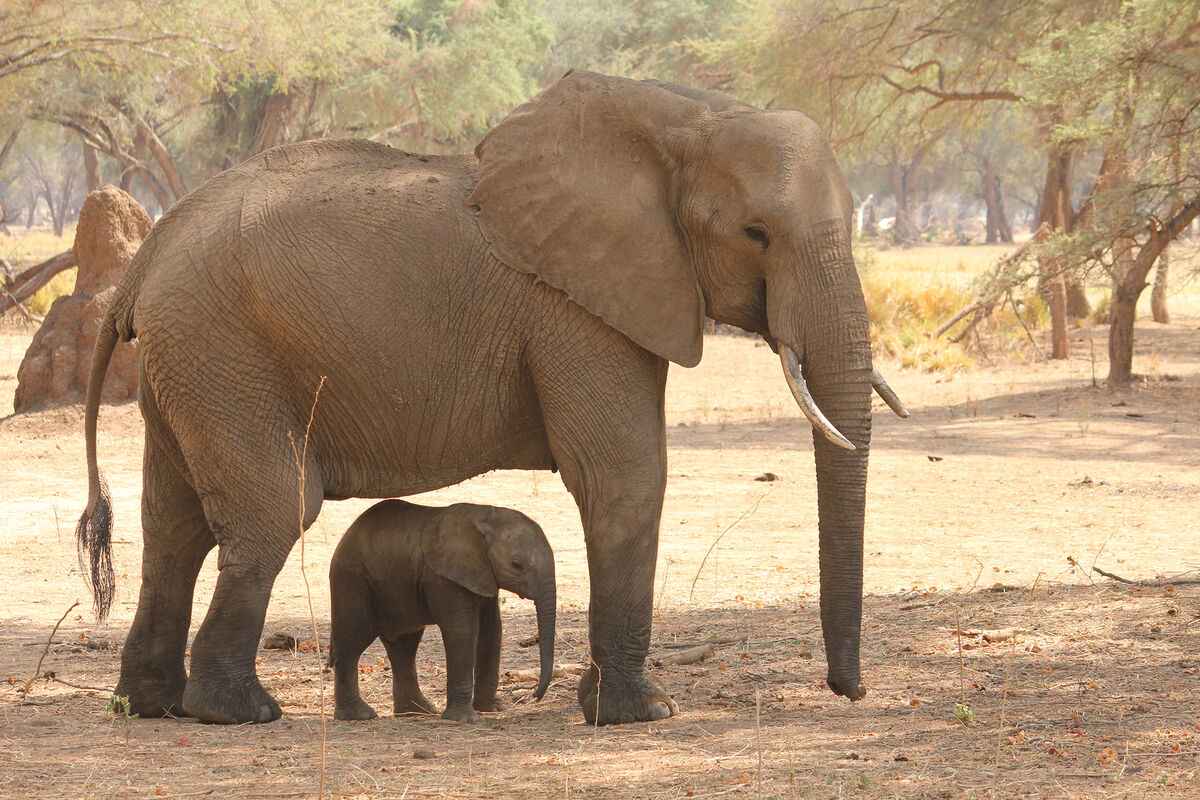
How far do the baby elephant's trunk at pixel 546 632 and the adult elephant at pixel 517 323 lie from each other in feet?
0.61

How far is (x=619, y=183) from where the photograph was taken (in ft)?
18.4

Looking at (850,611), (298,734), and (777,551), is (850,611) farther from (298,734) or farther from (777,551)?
(777,551)

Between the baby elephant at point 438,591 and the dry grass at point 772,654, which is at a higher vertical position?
the baby elephant at point 438,591

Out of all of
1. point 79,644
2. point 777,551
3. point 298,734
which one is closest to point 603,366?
point 298,734

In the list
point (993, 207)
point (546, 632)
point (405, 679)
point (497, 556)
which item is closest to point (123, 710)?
point (405, 679)

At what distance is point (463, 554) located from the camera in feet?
18.3

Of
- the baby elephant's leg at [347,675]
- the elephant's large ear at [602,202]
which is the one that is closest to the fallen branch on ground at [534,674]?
the baby elephant's leg at [347,675]

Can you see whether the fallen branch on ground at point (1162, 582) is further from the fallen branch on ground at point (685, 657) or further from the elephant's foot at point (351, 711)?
the elephant's foot at point (351, 711)

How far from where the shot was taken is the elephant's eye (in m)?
5.42

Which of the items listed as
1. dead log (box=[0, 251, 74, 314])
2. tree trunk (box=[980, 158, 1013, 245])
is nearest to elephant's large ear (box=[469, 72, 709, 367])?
dead log (box=[0, 251, 74, 314])

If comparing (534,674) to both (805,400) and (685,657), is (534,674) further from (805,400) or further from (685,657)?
(805,400)

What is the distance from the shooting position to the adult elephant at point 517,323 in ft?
17.7

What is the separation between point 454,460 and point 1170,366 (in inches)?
664

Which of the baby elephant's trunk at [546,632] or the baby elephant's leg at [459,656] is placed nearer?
the baby elephant's trunk at [546,632]
